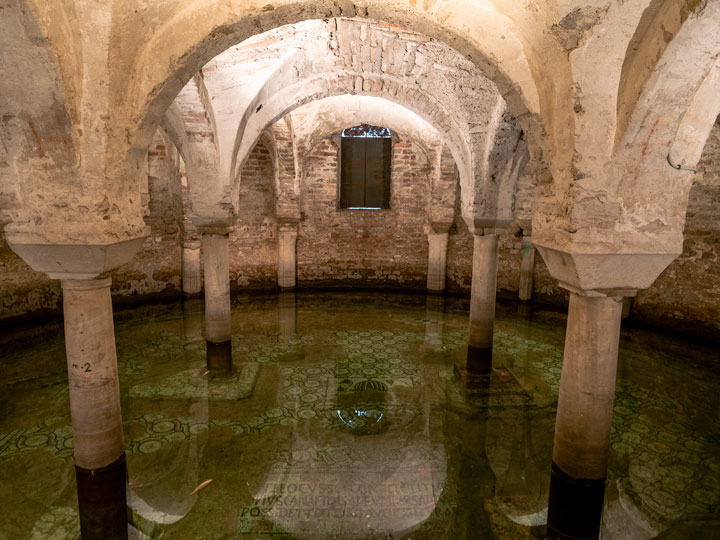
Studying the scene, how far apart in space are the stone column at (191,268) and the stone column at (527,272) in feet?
22.1

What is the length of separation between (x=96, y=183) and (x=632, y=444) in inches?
190

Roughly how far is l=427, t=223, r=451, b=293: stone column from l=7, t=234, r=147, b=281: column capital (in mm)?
7941

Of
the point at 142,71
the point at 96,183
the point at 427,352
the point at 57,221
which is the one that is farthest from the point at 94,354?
the point at 427,352

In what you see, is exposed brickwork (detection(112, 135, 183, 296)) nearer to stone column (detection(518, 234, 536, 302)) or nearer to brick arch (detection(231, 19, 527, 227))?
brick arch (detection(231, 19, 527, 227))

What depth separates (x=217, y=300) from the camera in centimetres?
582

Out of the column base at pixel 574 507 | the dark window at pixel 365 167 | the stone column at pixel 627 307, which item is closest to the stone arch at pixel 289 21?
the column base at pixel 574 507

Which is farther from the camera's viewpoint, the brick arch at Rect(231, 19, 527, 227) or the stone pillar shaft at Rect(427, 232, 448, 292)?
the stone pillar shaft at Rect(427, 232, 448, 292)

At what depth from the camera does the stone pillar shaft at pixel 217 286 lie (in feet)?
18.6

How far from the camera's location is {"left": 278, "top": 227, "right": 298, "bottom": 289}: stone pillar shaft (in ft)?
33.7

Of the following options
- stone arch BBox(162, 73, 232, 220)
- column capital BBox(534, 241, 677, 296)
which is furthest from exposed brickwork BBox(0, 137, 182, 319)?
column capital BBox(534, 241, 677, 296)

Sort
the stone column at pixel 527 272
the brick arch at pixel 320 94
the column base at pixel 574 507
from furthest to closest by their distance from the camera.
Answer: the stone column at pixel 527 272 < the brick arch at pixel 320 94 < the column base at pixel 574 507

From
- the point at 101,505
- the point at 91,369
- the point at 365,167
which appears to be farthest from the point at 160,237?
the point at 101,505

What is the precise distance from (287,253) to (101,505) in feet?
24.4

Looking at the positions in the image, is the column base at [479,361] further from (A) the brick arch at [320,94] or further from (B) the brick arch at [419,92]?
(A) the brick arch at [320,94]
